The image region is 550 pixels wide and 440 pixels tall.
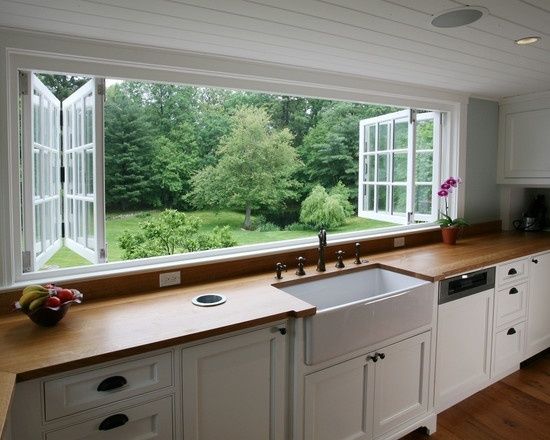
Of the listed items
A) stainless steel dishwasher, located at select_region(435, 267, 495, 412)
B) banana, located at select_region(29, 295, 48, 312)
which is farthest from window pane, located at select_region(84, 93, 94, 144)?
stainless steel dishwasher, located at select_region(435, 267, 495, 412)

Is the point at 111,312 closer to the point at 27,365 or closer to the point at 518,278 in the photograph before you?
the point at 27,365

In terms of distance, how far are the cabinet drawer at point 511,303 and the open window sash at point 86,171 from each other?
95.1 inches

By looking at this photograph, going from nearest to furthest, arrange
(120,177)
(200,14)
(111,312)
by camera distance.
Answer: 1. (200,14)
2. (111,312)
3. (120,177)

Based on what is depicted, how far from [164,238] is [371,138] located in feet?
7.05

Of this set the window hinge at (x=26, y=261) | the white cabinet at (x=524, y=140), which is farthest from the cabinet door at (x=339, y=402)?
the white cabinet at (x=524, y=140)

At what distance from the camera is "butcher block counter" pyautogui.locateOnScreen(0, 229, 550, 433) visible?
1142 mm

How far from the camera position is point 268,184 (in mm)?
4762

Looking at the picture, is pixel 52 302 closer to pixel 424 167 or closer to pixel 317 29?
pixel 317 29

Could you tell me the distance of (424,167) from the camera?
3223mm

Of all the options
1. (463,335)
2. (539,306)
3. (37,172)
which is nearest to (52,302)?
(37,172)

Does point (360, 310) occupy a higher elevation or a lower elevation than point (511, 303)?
higher

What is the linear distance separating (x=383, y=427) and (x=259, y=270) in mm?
1022

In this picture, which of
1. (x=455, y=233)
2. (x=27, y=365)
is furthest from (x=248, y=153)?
(x=27, y=365)

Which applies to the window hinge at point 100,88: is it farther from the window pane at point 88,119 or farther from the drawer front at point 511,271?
the drawer front at point 511,271
